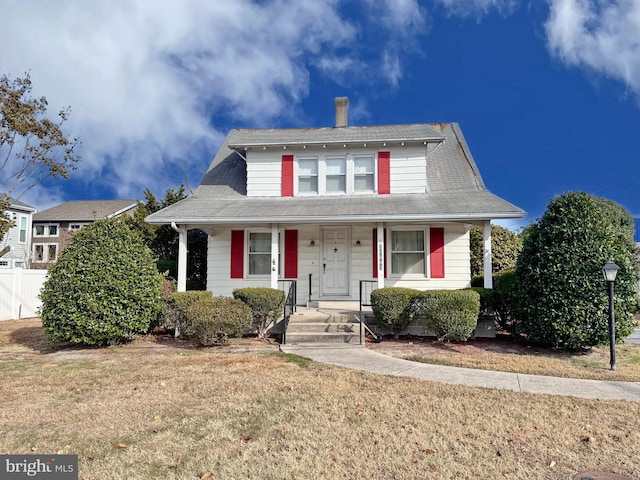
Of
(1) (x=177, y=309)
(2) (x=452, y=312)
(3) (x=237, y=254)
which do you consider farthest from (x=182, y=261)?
(2) (x=452, y=312)

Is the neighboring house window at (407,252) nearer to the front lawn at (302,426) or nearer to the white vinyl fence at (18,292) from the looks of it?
the front lawn at (302,426)

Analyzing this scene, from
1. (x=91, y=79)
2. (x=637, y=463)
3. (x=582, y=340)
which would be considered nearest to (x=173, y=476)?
(x=637, y=463)

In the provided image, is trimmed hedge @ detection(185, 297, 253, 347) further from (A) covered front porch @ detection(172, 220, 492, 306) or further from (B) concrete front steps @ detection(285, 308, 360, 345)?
(A) covered front porch @ detection(172, 220, 492, 306)

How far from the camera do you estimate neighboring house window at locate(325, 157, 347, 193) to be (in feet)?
39.4

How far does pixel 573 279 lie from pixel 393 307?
354 cm

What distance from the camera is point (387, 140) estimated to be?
1150cm

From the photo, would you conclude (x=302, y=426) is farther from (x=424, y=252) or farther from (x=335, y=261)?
(x=424, y=252)

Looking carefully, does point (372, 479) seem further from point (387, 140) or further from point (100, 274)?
point (387, 140)

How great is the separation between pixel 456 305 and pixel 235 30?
12.1 meters

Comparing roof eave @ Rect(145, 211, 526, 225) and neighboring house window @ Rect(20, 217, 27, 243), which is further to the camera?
neighboring house window @ Rect(20, 217, 27, 243)

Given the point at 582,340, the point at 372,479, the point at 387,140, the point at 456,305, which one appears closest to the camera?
the point at 372,479

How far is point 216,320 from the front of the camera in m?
7.74

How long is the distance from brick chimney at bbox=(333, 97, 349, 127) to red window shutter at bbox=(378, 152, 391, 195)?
3.15m

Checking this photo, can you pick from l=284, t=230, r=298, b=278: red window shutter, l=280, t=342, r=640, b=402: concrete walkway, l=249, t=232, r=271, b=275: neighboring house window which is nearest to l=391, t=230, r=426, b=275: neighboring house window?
l=284, t=230, r=298, b=278: red window shutter
